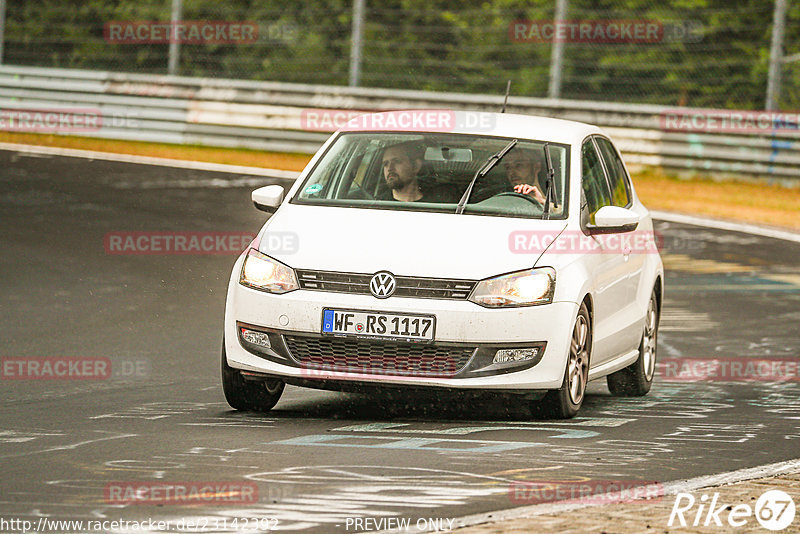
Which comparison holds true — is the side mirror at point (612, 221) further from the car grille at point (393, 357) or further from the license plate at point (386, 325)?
the license plate at point (386, 325)

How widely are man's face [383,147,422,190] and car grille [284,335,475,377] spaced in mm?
1388

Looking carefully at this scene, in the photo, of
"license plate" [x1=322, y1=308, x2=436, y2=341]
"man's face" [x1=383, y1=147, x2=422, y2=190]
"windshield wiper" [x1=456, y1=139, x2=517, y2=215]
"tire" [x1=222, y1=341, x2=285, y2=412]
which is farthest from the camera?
"man's face" [x1=383, y1=147, x2=422, y2=190]

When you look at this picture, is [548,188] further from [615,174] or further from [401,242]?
[615,174]

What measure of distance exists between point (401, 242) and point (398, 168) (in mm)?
1091

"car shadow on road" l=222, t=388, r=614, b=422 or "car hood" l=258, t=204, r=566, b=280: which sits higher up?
"car hood" l=258, t=204, r=566, b=280

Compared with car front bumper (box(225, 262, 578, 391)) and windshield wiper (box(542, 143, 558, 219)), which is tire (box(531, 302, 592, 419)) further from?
windshield wiper (box(542, 143, 558, 219))

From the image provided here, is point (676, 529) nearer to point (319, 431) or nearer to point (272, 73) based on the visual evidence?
point (319, 431)

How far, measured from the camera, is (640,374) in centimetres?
995

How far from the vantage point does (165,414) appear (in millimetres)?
8367

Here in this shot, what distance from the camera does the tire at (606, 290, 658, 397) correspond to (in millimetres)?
9938

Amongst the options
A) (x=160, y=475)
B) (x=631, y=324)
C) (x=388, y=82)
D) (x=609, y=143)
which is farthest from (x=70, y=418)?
(x=388, y=82)

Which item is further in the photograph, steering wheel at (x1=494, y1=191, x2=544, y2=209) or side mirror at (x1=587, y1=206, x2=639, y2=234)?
steering wheel at (x1=494, y1=191, x2=544, y2=209)

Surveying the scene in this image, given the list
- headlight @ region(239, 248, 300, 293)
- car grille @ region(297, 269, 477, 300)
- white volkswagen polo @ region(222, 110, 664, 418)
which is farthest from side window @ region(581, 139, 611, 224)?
headlight @ region(239, 248, 300, 293)

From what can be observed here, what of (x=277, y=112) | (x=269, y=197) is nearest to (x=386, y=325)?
(x=269, y=197)
